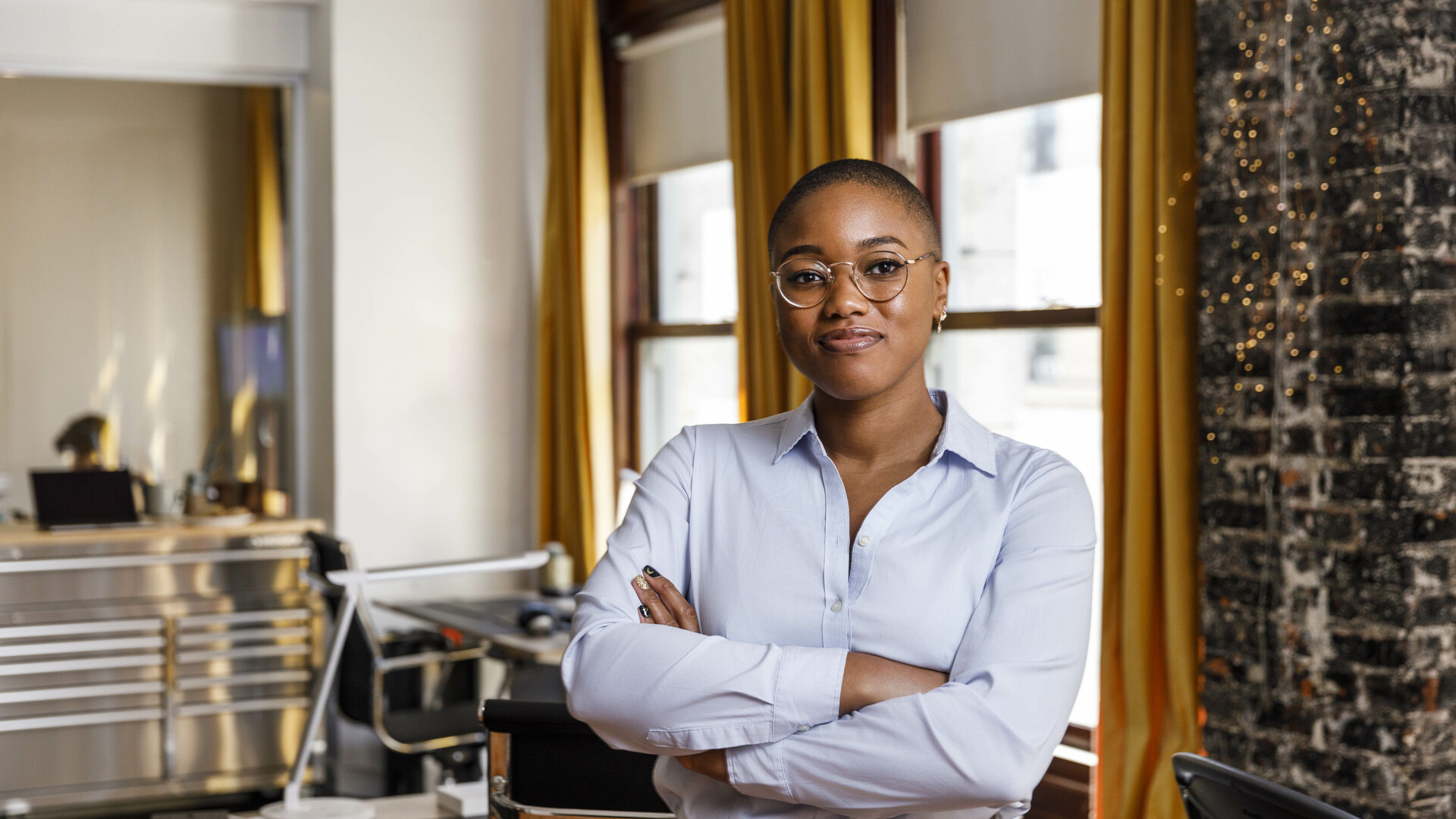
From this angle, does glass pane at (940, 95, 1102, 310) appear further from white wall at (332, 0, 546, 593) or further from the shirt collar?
white wall at (332, 0, 546, 593)

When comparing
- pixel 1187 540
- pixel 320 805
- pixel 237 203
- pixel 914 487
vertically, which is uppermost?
pixel 237 203

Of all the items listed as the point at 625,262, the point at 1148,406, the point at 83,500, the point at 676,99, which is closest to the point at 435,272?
the point at 625,262

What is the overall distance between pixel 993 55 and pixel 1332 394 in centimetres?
146

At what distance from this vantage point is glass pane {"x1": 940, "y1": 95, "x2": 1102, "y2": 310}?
3.33 metres

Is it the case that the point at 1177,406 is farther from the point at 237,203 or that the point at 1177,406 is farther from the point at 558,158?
the point at 237,203

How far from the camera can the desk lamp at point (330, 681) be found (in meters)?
2.49

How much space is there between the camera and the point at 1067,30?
131 inches

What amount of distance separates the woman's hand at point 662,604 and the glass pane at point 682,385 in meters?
3.14

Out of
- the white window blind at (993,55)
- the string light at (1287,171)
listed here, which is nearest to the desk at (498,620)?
the white window blind at (993,55)

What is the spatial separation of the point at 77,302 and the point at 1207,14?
14.6 ft

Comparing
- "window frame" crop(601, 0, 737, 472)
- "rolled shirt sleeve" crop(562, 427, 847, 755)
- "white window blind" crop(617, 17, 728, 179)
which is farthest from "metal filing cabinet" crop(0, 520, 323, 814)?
"rolled shirt sleeve" crop(562, 427, 847, 755)

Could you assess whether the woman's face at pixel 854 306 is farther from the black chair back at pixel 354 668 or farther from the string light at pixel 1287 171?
the black chair back at pixel 354 668

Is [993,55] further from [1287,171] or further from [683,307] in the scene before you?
[683,307]

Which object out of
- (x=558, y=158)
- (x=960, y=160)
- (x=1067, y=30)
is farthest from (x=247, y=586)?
(x=1067, y=30)
